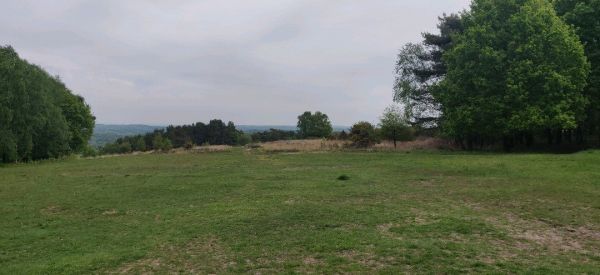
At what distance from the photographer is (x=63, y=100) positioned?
6084 cm

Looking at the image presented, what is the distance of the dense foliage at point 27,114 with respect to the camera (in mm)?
41812

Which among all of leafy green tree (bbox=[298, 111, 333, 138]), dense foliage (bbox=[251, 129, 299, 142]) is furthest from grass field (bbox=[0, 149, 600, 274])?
dense foliage (bbox=[251, 129, 299, 142])

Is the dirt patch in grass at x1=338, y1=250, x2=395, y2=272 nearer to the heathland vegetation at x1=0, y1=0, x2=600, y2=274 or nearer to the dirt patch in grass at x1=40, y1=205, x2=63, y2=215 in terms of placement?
the heathland vegetation at x1=0, y1=0, x2=600, y2=274

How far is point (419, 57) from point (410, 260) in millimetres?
48555

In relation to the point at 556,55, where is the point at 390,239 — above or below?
below

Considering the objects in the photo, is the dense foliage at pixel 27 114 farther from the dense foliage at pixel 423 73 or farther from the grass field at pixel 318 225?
the dense foliage at pixel 423 73

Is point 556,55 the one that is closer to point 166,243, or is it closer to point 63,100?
point 166,243

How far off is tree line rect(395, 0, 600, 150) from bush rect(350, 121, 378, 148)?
14.2 meters

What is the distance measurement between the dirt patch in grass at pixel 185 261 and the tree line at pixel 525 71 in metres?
28.3

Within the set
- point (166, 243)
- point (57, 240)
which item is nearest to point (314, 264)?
point (166, 243)

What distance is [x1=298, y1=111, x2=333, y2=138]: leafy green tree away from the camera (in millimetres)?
103875

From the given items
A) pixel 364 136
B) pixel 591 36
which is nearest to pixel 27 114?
pixel 364 136

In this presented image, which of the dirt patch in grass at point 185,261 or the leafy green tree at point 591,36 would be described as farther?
the leafy green tree at point 591,36

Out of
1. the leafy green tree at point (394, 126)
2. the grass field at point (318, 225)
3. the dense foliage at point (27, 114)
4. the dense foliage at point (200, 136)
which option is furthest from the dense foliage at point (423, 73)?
the dense foliage at point (200, 136)
